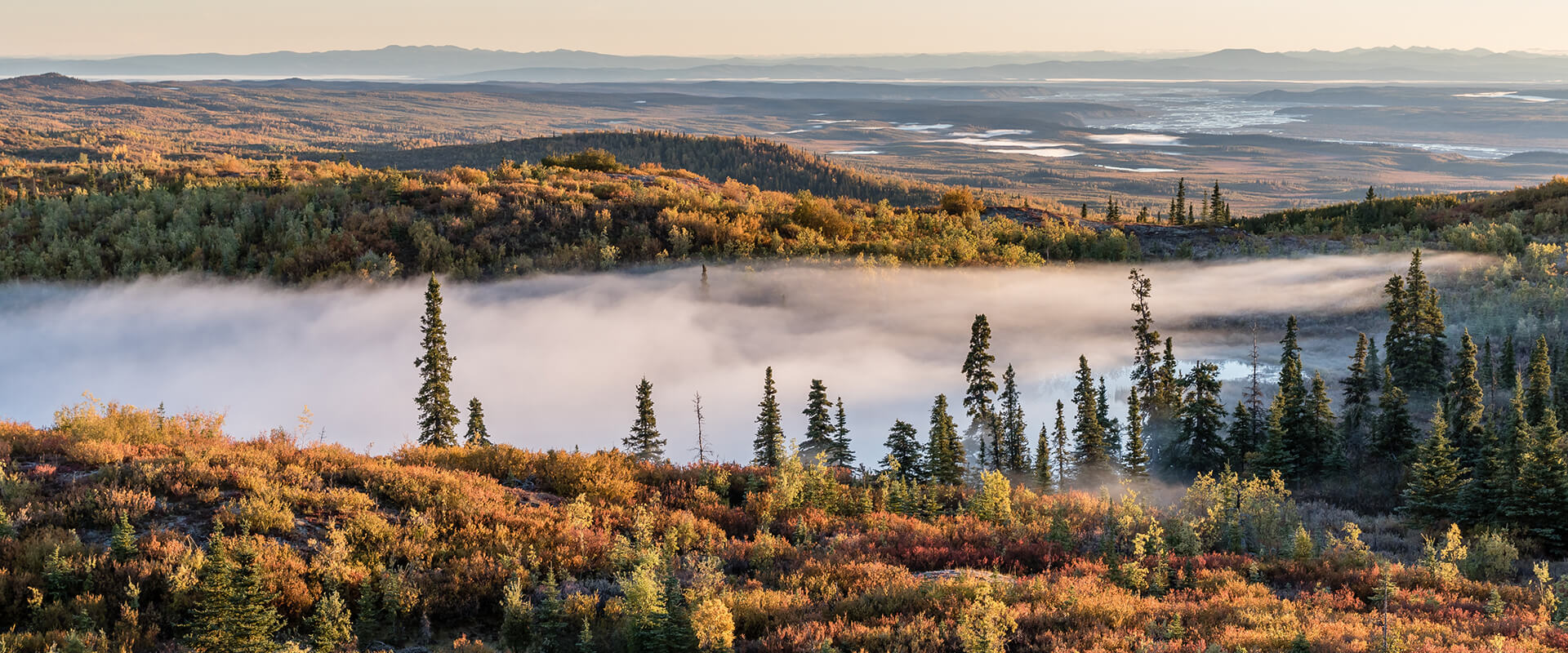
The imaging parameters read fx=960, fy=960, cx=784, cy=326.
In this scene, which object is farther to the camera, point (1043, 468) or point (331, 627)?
point (1043, 468)

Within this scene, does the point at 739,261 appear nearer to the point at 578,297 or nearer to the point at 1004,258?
the point at 578,297

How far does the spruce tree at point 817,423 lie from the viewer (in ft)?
85.6

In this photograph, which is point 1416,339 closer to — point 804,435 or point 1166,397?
point 1166,397

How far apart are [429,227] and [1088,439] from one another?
22412mm

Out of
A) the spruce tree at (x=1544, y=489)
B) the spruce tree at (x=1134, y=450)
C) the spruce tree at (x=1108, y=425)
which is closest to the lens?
the spruce tree at (x=1544, y=489)

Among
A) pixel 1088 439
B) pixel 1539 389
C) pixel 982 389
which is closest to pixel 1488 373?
pixel 1539 389

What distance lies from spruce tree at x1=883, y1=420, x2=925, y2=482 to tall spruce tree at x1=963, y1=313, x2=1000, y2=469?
3.31m

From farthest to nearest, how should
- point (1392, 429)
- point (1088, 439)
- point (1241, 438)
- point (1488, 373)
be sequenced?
point (1088, 439) < point (1241, 438) < point (1488, 373) < point (1392, 429)

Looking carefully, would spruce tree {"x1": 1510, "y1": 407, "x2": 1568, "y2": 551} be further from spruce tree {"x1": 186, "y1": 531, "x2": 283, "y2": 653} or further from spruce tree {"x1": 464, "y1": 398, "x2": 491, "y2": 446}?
spruce tree {"x1": 464, "y1": 398, "x2": 491, "y2": 446}

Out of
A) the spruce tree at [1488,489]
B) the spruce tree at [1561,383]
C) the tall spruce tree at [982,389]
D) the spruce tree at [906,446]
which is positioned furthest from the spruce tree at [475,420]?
the spruce tree at [1561,383]

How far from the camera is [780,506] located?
15000 millimetres

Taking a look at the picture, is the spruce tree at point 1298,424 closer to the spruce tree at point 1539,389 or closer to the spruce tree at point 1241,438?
the spruce tree at point 1241,438

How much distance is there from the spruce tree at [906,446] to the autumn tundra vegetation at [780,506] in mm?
87

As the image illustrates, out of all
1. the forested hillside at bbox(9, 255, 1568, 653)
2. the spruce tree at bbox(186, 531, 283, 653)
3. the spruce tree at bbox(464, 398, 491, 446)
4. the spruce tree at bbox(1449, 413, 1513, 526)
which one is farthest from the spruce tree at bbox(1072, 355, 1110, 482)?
the spruce tree at bbox(186, 531, 283, 653)
